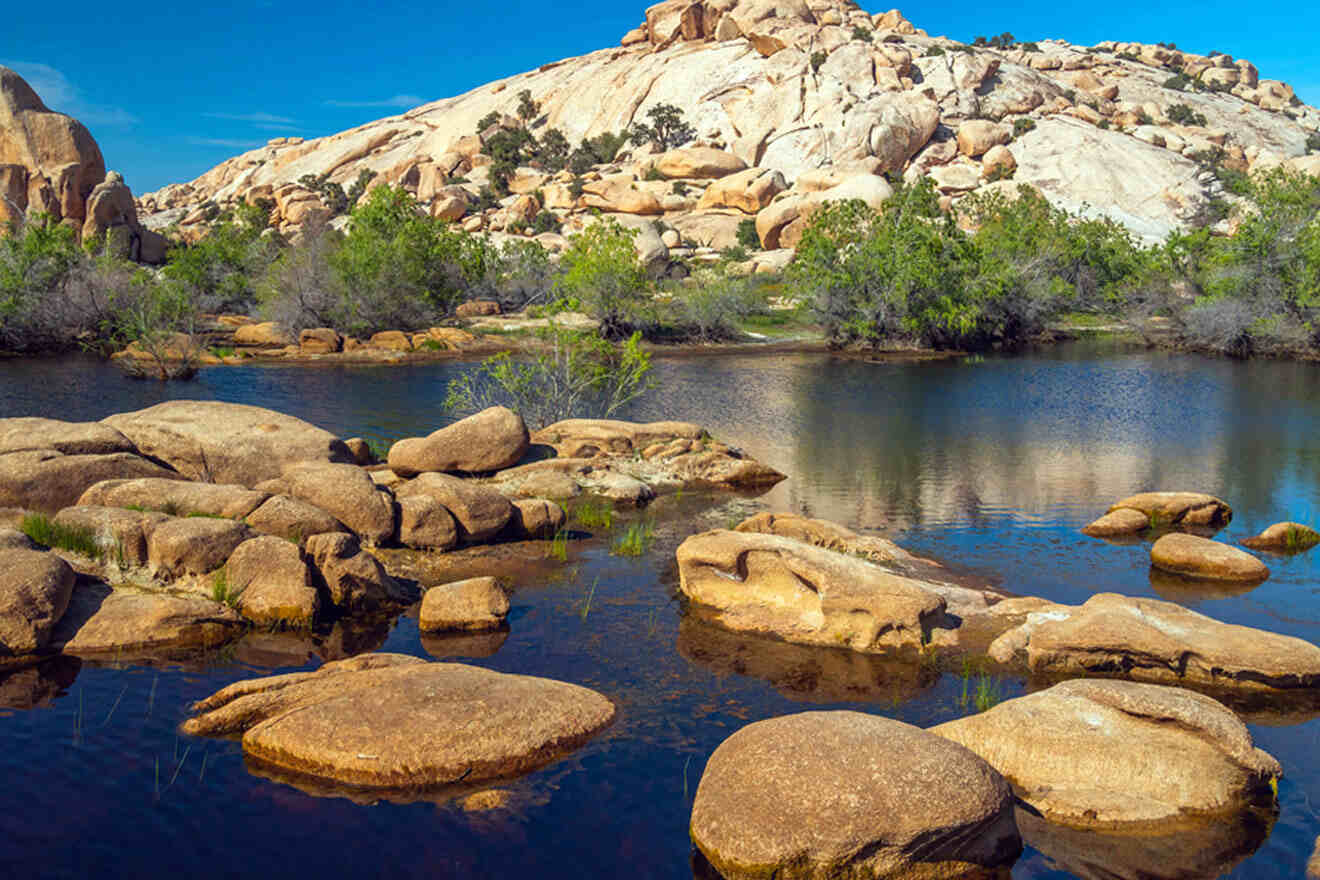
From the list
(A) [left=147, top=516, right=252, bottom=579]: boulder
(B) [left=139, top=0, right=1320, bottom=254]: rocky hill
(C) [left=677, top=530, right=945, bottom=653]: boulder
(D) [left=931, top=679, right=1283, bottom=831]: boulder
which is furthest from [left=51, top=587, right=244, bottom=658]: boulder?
(B) [left=139, top=0, right=1320, bottom=254]: rocky hill

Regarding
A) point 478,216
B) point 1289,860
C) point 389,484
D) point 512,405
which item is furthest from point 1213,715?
point 478,216

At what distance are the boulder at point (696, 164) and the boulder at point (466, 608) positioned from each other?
94748 mm

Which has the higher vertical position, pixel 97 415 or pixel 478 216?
pixel 478 216

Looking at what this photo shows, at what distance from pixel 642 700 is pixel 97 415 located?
26.1 meters

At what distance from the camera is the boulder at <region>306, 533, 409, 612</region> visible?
13.9m

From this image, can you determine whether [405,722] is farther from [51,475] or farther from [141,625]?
[51,475]

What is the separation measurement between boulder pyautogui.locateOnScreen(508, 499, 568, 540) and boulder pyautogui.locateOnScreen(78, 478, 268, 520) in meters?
4.43

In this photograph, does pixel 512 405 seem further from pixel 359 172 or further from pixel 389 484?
pixel 359 172

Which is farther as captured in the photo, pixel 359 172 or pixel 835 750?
pixel 359 172

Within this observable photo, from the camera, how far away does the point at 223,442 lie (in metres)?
18.8

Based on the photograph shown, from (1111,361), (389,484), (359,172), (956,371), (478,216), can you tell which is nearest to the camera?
(389,484)

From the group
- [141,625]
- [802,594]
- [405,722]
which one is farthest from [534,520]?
[405,722]

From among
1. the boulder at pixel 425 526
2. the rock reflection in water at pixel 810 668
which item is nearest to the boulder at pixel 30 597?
the boulder at pixel 425 526

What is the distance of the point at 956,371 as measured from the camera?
4747cm
